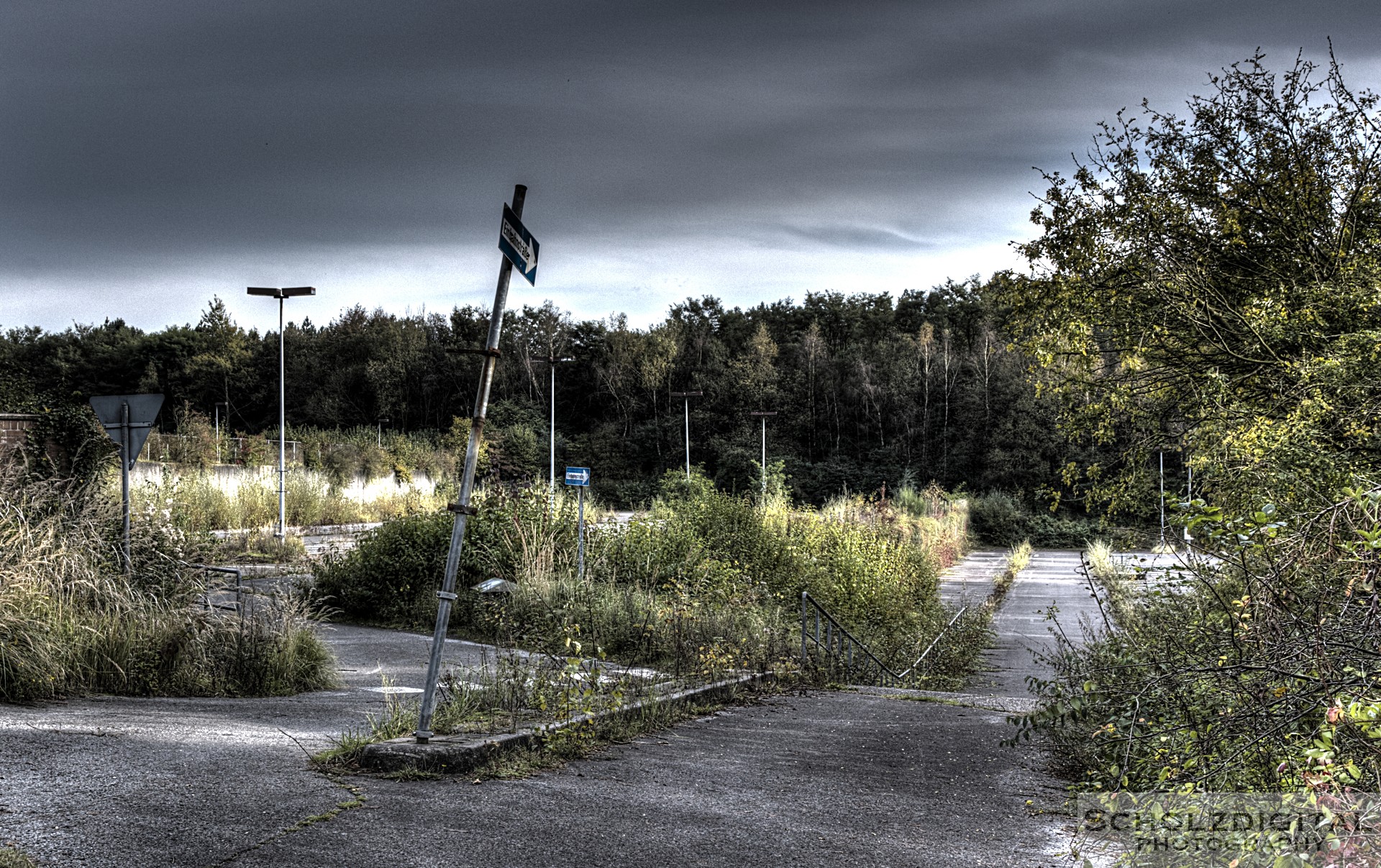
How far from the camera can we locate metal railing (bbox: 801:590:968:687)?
12.9 m

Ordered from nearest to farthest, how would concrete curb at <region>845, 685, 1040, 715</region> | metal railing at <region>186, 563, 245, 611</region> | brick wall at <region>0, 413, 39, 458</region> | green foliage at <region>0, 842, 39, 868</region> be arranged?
green foliage at <region>0, 842, 39, 868</region> → metal railing at <region>186, 563, 245, 611</region> → concrete curb at <region>845, 685, 1040, 715</region> → brick wall at <region>0, 413, 39, 458</region>

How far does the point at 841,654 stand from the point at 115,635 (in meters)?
9.23

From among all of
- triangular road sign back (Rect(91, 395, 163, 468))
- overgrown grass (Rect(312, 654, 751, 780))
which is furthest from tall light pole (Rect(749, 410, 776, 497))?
overgrown grass (Rect(312, 654, 751, 780))

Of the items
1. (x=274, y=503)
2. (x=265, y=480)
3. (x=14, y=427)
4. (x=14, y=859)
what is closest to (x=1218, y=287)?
(x=14, y=859)

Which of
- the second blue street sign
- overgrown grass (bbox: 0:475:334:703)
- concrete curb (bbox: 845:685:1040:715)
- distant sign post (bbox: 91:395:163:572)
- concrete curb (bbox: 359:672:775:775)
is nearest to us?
concrete curb (bbox: 359:672:775:775)

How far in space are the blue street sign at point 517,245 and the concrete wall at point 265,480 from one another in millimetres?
17256

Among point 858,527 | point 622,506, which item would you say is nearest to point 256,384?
point 622,506

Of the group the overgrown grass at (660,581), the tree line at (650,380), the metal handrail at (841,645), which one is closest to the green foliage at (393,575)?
the overgrown grass at (660,581)

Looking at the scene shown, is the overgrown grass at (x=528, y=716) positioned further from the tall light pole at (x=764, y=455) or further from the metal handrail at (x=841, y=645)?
the tall light pole at (x=764, y=455)

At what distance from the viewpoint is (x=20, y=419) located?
1359 cm

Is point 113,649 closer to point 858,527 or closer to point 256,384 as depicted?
point 858,527

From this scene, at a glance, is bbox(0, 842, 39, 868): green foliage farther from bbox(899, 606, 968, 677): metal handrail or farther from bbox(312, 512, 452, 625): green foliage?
bbox(899, 606, 968, 677): metal handrail

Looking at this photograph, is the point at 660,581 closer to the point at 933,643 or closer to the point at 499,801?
the point at 933,643

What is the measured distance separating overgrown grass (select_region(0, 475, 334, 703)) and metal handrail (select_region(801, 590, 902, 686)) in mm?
6289
